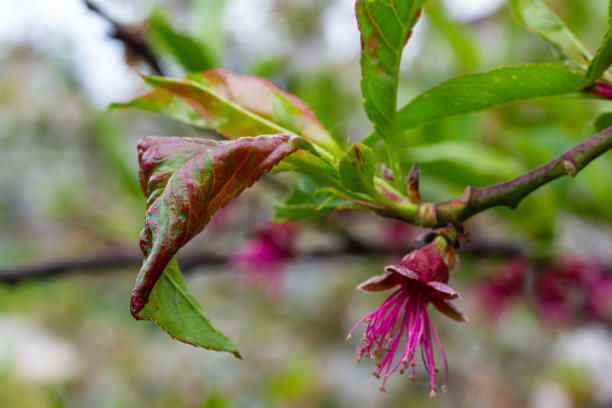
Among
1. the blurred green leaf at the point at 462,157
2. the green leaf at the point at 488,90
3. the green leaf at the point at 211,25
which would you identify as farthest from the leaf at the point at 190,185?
the green leaf at the point at 211,25

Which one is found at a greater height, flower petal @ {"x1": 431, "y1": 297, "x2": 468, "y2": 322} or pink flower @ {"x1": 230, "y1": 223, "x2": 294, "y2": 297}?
flower petal @ {"x1": 431, "y1": 297, "x2": 468, "y2": 322}

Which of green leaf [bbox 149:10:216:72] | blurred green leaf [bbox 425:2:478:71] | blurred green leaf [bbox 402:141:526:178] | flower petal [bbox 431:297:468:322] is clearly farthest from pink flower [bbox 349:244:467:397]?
blurred green leaf [bbox 425:2:478:71]

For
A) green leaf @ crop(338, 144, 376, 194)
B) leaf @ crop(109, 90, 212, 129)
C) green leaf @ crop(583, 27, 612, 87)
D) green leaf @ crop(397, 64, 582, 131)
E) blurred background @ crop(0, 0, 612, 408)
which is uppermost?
green leaf @ crop(583, 27, 612, 87)

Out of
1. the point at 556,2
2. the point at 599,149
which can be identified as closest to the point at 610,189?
the point at 599,149

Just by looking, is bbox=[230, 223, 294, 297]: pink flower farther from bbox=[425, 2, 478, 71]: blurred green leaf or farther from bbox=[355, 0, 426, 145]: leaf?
bbox=[355, 0, 426, 145]: leaf

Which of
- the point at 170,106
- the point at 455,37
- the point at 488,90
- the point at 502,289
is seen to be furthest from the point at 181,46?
the point at 502,289

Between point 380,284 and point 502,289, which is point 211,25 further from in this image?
point 502,289

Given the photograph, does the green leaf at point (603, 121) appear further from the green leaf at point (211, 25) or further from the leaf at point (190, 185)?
the green leaf at point (211, 25)

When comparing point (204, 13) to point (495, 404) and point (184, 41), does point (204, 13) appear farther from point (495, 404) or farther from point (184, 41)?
point (495, 404)
